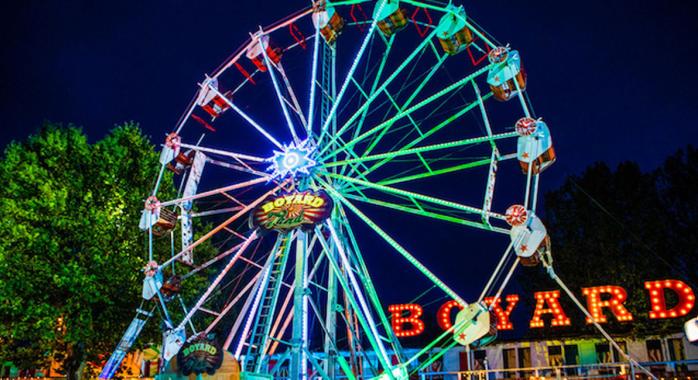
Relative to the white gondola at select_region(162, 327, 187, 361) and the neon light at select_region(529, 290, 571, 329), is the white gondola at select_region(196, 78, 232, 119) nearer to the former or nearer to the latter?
the white gondola at select_region(162, 327, 187, 361)

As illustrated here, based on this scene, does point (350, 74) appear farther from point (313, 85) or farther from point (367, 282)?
point (367, 282)

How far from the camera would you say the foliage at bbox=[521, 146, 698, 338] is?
2338 cm

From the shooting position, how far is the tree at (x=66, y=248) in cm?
1828

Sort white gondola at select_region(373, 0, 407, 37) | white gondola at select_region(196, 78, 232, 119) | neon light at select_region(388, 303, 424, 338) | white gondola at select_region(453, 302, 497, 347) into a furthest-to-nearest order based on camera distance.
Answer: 1. neon light at select_region(388, 303, 424, 338)
2. white gondola at select_region(196, 78, 232, 119)
3. white gondola at select_region(373, 0, 407, 37)
4. white gondola at select_region(453, 302, 497, 347)

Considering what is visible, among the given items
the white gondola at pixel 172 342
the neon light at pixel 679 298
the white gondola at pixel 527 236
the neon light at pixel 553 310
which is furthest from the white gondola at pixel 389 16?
the neon light at pixel 679 298

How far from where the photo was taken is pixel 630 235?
24.5 meters

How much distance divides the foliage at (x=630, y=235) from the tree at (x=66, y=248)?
1882 cm

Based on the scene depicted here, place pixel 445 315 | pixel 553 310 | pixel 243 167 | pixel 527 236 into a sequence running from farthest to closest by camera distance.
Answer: pixel 445 315
pixel 553 310
pixel 243 167
pixel 527 236

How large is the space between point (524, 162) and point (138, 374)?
1167 inches

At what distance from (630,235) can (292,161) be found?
1703cm

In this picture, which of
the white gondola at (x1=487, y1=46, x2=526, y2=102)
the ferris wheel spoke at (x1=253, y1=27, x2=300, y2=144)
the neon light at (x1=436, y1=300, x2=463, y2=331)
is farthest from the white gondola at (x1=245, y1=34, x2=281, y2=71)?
the neon light at (x1=436, y1=300, x2=463, y2=331)

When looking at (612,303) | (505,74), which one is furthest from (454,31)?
(612,303)

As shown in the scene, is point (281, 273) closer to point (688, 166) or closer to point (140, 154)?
point (140, 154)

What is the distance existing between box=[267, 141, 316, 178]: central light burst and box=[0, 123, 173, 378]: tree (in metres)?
7.71
